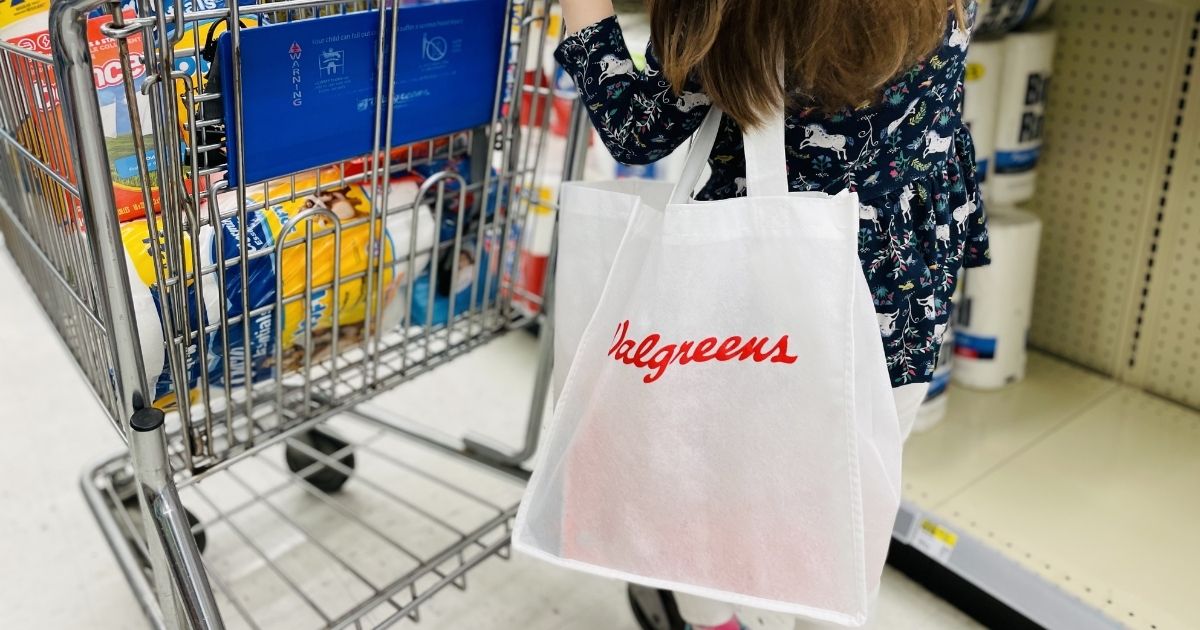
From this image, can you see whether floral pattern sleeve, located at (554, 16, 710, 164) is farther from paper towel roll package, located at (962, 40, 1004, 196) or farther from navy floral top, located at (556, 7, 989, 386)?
paper towel roll package, located at (962, 40, 1004, 196)

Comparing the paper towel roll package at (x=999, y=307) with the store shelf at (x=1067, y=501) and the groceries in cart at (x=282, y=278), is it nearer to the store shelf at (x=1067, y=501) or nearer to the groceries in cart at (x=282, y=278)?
the store shelf at (x=1067, y=501)

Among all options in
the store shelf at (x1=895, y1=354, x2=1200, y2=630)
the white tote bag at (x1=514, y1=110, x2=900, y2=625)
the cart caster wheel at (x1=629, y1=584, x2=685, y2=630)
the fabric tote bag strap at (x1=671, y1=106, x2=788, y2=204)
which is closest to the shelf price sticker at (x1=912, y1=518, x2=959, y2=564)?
the store shelf at (x1=895, y1=354, x2=1200, y2=630)

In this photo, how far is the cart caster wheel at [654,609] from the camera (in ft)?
3.87

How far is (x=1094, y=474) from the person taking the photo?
4.50 ft

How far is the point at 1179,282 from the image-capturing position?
148 cm

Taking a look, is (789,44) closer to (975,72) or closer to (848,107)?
(848,107)

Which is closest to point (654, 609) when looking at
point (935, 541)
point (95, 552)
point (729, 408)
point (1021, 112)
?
point (935, 541)

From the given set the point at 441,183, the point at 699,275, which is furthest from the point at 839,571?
the point at 441,183

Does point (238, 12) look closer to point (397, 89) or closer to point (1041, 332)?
point (397, 89)

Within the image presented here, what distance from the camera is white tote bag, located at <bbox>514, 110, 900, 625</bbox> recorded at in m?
0.73

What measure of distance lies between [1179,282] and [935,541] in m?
0.59

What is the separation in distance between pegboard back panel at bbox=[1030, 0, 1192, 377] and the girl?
0.69 m

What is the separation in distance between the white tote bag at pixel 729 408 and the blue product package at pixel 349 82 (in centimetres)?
17

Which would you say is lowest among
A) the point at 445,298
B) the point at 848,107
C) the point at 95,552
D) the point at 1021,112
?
the point at 95,552
